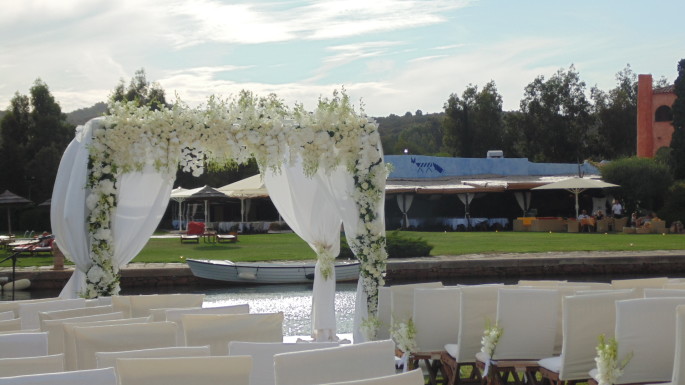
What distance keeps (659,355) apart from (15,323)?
4.69 m

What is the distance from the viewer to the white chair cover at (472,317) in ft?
23.6

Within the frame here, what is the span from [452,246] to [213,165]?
15.0 metres

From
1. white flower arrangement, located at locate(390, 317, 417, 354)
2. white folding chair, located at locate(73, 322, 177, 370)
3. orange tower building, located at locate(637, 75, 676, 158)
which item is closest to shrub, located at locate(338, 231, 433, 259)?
white flower arrangement, located at locate(390, 317, 417, 354)

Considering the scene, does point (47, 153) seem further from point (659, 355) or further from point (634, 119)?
point (659, 355)

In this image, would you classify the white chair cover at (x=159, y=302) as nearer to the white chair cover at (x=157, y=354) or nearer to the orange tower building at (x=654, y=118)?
the white chair cover at (x=157, y=354)

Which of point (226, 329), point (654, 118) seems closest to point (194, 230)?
point (654, 118)

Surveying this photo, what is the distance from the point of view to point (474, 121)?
55.1 meters

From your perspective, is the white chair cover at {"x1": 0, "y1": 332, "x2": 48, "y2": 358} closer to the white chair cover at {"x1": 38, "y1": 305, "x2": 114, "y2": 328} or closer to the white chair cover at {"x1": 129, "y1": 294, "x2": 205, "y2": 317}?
the white chair cover at {"x1": 38, "y1": 305, "x2": 114, "y2": 328}

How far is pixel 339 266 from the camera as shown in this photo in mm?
19750

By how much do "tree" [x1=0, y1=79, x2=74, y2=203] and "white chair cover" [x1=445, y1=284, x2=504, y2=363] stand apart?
3823 cm

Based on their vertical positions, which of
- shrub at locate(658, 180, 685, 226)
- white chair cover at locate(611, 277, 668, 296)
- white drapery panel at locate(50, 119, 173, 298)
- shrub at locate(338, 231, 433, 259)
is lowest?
shrub at locate(338, 231, 433, 259)

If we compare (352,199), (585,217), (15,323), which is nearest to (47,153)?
(585,217)

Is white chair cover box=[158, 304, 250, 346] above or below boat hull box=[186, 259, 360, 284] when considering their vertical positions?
above

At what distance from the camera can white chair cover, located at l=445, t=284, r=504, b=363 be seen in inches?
284
